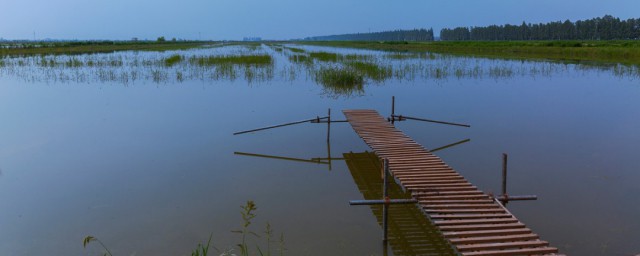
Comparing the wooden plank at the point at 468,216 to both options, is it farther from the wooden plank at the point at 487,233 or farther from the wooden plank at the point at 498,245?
the wooden plank at the point at 498,245

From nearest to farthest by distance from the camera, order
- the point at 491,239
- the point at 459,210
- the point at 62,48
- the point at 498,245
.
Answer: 1. the point at 498,245
2. the point at 491,239
3. the point at 459,210
4. the point at 62,48

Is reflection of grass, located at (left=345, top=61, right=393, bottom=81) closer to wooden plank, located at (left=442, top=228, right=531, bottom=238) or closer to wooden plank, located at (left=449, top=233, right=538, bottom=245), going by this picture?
wooden plank, located at (left=442, top=228, right=531, bottom=238)

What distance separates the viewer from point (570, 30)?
89750 mm

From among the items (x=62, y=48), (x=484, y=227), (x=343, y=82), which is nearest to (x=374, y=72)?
(x=343, y=82)

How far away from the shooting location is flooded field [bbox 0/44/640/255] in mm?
5379

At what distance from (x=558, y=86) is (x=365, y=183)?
13.0m

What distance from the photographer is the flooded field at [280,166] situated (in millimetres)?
5379

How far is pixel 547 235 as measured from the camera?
5.29 m

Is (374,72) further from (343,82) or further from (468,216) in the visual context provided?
(468,216)

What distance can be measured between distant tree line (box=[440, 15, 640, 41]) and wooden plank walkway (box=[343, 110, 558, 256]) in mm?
90228

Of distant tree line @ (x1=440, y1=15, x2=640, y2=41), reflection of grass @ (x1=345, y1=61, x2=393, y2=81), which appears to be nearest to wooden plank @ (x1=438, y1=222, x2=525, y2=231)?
reflection of grass @ (x1=345, y1=61, x2=393, y2=81)

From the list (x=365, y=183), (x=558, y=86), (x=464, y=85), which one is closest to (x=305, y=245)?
(x=365, y=183)

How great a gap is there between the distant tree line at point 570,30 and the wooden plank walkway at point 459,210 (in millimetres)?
90228

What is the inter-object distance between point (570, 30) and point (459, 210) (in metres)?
98.3
